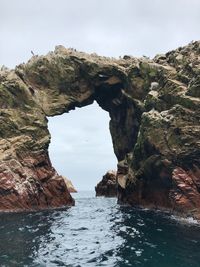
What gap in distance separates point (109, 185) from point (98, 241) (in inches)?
2819

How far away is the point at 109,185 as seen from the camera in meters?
105

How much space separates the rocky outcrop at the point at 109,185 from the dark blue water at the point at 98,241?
176 ft

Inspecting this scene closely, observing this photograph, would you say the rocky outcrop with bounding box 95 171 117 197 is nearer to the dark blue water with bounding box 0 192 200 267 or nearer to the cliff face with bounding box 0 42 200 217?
the cliff face with bounding box 0 42 200 217

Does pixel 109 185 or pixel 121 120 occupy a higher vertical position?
pixel 121 120

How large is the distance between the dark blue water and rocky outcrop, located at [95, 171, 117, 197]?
53729mm

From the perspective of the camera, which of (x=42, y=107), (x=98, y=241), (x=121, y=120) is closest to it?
(x=98, y=241)

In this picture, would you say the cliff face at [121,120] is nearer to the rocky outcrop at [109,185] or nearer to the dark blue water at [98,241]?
the dark blue water at [98,241]

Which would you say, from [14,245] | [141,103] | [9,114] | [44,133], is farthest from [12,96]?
[14,245]

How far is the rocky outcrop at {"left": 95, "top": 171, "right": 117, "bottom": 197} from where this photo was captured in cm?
10338

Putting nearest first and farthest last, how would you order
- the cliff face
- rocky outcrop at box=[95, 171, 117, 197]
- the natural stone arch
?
the cliff face, the natural stone arch, rocky outcrop at box=[95, 171, 117, 197]

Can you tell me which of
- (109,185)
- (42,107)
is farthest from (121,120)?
(109,185)

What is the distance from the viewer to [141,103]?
67.5 m

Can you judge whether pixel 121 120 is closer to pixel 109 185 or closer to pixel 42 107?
pixel 42 107

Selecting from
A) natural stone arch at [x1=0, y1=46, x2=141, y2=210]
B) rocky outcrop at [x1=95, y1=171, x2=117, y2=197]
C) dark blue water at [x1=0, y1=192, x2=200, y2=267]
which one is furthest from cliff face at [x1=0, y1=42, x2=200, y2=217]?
rocky outcrop at [x1=95, y1=171, x2=117, y2=197]
